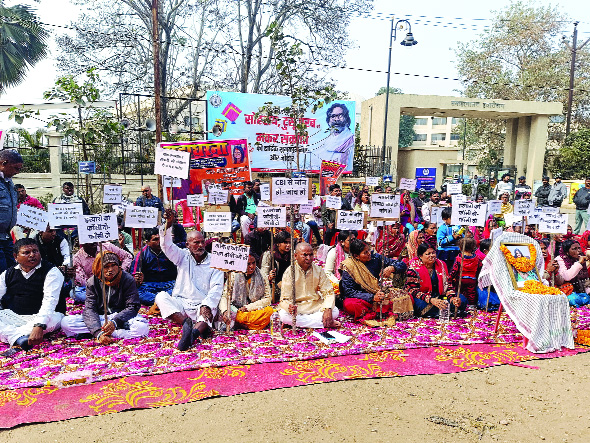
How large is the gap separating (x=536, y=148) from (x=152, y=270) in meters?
21.8

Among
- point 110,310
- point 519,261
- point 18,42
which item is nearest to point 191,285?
point 110,310

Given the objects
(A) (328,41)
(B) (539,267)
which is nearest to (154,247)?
(B) (539,267)

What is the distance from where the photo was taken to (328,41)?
20234mm

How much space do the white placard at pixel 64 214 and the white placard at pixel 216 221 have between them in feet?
4.35

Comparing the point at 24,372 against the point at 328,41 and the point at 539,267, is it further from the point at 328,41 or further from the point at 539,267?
the point at 328,41

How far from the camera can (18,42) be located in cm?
1589

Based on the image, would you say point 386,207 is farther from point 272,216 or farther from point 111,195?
point 111,195

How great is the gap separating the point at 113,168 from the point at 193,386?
40.7 feet

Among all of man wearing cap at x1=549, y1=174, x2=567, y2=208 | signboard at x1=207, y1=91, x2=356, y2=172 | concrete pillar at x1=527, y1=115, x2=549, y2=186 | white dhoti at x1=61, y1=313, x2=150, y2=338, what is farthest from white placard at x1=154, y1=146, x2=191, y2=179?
concrete pillar at x1=527, y1=115, x2=549, y2=186

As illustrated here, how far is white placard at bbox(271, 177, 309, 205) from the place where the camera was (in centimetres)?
507

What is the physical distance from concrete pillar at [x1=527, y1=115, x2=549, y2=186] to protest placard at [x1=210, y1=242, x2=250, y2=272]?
21.8 meters

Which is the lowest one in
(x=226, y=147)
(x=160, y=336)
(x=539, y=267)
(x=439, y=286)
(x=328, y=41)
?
(x=160, y=336)

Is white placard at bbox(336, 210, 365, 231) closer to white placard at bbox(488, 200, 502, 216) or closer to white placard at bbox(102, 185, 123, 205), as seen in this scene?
white placard at bbox(488, 200, 502, 216)

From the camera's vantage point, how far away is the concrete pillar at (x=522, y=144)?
77.6 feet
